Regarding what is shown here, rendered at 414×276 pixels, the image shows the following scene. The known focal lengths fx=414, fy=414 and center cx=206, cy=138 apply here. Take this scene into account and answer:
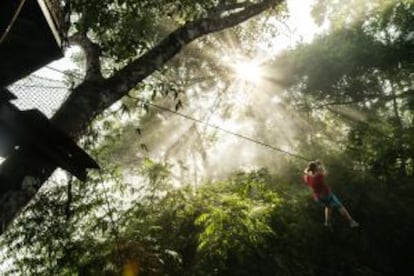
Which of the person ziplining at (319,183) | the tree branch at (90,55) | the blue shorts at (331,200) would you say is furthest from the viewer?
the blue shorts at (331,200)

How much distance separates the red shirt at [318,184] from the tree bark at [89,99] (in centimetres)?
461

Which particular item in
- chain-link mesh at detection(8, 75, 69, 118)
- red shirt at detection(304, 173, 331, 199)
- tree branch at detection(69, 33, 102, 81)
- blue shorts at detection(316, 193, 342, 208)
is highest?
red shirt at detection(304, 173, 331, 199)

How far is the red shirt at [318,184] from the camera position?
9.30m

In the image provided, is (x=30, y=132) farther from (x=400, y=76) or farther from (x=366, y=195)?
(x=400, y=76)

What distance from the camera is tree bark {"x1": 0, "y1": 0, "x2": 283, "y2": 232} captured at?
10.2ft

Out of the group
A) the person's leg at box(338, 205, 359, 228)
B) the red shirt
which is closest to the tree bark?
the red shirt

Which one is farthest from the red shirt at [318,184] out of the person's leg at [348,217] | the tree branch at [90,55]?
the tree branch at [90,55]

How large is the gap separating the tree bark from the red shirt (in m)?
4.61

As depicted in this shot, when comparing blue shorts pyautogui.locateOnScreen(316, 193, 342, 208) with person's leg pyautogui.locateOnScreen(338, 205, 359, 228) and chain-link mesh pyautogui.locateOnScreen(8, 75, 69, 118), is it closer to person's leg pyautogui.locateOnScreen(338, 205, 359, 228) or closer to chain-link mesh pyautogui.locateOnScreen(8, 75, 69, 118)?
person's leg pyautogui.locateOnScreen(338, 205, 359, 228)

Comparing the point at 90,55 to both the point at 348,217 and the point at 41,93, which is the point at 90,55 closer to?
the point at 41,93

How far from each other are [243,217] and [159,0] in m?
3.74

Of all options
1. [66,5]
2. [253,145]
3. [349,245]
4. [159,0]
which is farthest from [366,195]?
[66,5]

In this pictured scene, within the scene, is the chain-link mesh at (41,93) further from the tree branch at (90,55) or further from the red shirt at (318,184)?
the red shirt at (318,184)

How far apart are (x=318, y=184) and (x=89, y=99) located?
267 inches
